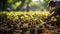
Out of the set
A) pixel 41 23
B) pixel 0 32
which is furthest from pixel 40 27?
pixel 0 32

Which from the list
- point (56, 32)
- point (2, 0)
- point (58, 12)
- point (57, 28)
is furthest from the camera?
point (2, 0)

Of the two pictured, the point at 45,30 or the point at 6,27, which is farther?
the point at 6,27

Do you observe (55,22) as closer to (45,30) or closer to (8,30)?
(45,30)

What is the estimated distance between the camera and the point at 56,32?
817 centimetres

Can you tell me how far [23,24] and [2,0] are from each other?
14.0m

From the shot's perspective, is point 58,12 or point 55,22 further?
point 58,12

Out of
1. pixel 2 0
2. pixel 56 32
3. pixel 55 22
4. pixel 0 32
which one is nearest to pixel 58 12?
pixel 55 22

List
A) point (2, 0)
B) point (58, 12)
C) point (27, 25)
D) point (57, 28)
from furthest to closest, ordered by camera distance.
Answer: point (2, 0)
point (58, 12)
point (27, 25)
point (57, 28)

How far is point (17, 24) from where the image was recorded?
980cm

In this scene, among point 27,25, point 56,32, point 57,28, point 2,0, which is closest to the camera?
point 56,32

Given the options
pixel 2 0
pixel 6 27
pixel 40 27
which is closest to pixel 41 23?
pixel 40 27

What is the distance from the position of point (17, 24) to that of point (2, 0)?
14.0 metres

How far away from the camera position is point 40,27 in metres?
9.24

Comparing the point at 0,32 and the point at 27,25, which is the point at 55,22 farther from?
the point at 0,32
